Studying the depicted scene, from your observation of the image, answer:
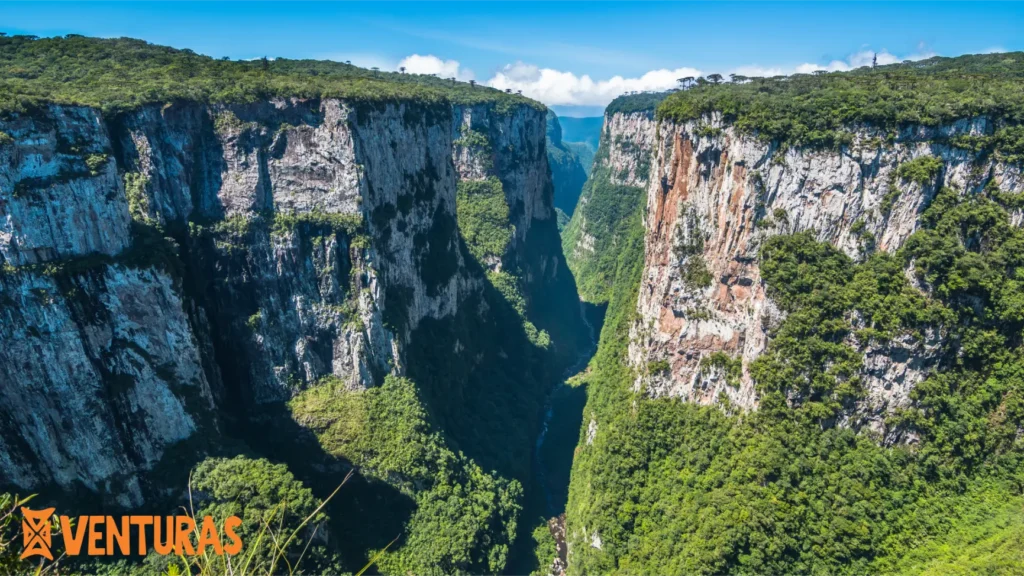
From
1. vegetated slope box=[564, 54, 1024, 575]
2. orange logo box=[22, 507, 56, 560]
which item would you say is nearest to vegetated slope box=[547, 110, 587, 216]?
vegetated slope box=[564, 54, 1024, 575]

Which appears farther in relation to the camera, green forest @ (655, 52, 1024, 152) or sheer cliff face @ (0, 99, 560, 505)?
green forest @ (655, 52, 1024, 152)

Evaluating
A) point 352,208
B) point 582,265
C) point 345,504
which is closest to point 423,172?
point 352,208

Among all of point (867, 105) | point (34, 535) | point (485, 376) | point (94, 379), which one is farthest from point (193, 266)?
point (867, 105)

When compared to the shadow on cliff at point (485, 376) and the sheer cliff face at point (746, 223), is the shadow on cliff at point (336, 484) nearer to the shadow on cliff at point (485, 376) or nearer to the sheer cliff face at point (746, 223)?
the shadow on cliff at point (485, 376)

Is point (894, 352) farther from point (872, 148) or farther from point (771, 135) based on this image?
point (771, 135)

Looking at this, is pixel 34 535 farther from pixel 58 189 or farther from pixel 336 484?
pixel 336 484

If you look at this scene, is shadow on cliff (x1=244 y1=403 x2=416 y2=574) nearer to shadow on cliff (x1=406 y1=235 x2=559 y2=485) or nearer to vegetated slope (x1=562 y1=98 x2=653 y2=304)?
shadow on cliff (x1=406 y1=235 x2=559 y2=485)

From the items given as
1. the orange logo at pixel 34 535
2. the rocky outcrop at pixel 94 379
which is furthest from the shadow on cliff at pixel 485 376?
the orange logo at pixel 34 535
